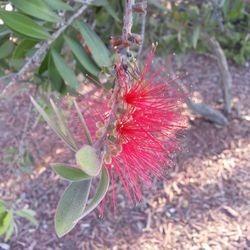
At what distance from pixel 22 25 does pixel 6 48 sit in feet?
1.07

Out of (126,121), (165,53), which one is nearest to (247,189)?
(165,53)

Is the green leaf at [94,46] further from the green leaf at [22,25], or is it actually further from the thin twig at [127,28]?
the thin twig at [127,28]

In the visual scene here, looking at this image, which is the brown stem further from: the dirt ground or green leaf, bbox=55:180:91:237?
green leaf, bbox=55:180:91:237

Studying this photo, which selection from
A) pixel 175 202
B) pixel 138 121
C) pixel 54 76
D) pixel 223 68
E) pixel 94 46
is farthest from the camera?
pixel 223 68

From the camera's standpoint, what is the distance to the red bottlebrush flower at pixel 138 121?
67cm

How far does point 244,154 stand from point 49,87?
52.3 inches

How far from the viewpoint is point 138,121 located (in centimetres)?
80

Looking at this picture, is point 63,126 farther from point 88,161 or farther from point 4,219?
point 4,219

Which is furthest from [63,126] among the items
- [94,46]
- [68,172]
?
[94,46]

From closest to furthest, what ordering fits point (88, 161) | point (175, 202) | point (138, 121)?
point (88, 161) → point (138, 121) → point (175, 202)

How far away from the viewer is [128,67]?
0.67 m

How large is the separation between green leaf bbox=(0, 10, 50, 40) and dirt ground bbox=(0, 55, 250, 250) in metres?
1.09

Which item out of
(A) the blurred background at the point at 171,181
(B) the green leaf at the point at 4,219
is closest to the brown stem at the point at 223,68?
(A) the blurred background at the point at 171,181

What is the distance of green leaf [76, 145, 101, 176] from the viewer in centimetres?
55
